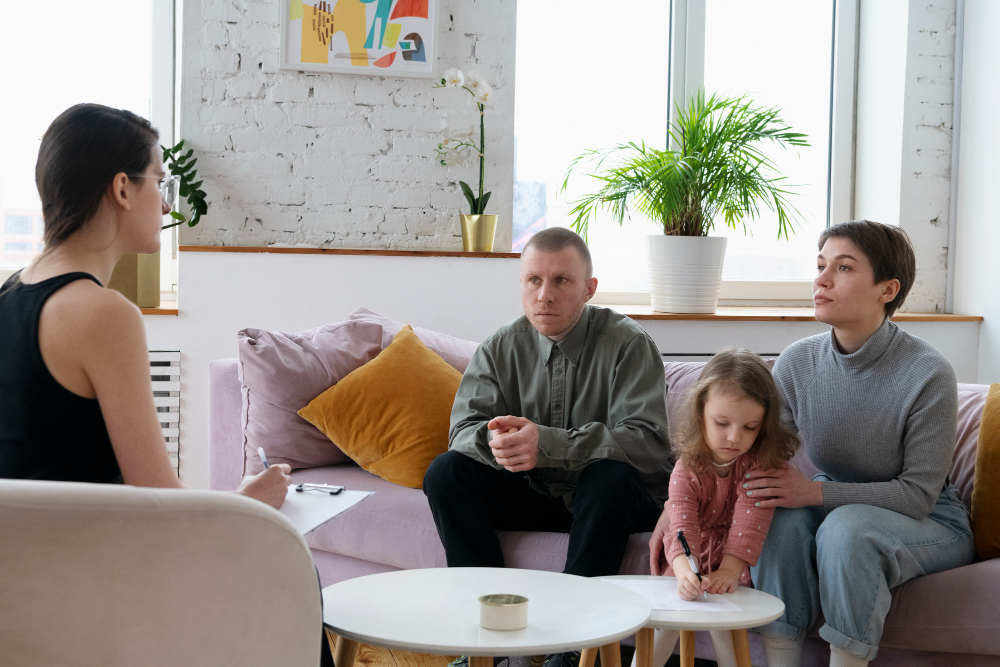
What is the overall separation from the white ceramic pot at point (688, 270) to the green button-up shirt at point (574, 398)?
113 cm

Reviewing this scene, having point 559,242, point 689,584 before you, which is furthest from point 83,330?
point 559,242

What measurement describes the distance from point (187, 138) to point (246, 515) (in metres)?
2.45

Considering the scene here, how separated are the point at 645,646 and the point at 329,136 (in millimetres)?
2212

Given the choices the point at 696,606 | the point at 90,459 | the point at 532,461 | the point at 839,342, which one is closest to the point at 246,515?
the point at 90,459

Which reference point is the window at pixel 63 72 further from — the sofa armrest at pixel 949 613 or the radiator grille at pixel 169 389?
the sofa armrest at pixel 949 613

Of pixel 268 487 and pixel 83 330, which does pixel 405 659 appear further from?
pixel 83 330

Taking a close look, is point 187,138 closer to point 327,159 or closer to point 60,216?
point 327,159

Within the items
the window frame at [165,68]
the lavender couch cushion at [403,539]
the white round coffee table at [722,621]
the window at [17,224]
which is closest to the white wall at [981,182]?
the lavender couch cushion at [403,539]

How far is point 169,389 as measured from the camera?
9.41 ft

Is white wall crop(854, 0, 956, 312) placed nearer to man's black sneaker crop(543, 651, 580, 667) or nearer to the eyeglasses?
man's black sneaker crop(543, 651, 580, 667)

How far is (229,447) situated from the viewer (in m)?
2.45

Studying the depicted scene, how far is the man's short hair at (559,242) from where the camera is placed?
80.4 inches

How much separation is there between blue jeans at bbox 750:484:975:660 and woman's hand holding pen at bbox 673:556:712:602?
23cm

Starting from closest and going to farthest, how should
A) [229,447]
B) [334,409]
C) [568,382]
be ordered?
[568,382] < [334,409] < [229,447]
